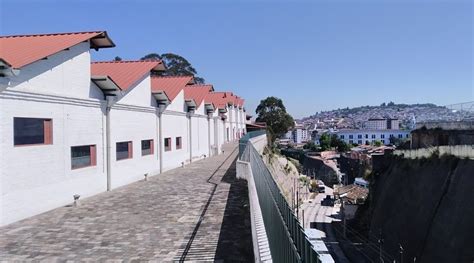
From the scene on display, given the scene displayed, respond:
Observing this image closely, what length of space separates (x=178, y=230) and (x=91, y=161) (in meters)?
5.64

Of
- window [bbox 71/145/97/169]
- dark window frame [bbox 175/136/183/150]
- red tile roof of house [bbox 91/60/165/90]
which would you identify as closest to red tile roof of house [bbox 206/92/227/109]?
dark window frame [bbox 175/136/183/150]

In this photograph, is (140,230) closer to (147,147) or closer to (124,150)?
(124,150)

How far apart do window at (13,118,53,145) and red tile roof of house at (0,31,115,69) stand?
1.50m

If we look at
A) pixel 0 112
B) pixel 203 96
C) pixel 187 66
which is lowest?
pixel 0 112

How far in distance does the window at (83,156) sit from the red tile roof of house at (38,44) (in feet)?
10.2

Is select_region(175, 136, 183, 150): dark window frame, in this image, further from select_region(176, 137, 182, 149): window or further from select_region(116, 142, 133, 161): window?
select_region(116, 142, 133, 161): window

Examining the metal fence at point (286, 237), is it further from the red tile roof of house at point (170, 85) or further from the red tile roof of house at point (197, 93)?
the red tile roof of house at point (197, 93)

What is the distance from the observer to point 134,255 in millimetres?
6668

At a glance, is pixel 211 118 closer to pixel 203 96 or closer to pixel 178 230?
pixel 203 96

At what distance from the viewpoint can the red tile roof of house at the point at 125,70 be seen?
14.5 metres

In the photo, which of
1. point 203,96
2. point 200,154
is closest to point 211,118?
point 203,96

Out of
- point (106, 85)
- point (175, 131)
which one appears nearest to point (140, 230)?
point (106, 85)

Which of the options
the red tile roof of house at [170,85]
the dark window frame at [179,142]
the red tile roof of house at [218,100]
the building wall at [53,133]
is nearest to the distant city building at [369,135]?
the red tile roof of house at [218,100]

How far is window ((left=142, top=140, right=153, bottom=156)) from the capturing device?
54.5 ft
